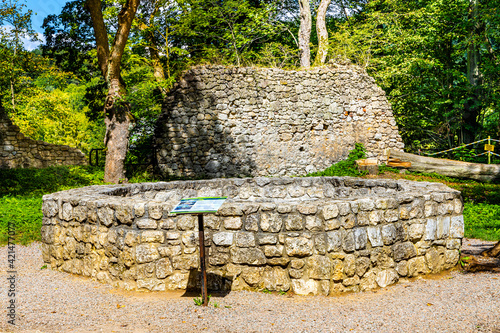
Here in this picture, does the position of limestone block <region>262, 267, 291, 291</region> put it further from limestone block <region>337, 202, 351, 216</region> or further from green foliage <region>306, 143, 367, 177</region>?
green foliage <region>306, 143, 367, 177</region>

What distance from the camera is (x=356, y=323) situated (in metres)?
3.71

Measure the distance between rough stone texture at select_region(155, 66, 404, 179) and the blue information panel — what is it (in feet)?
28.9

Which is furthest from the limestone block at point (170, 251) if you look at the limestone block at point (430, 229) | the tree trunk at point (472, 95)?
the tree trunk at point (472, 95)

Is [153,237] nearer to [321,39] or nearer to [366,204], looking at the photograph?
[366,204]

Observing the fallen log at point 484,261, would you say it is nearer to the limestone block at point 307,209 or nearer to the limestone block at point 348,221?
the limestone block at point 348,221

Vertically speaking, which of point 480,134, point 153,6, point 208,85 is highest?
point 153,6

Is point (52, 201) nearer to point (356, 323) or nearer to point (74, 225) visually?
point (74, 225)

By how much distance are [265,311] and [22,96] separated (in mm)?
18021

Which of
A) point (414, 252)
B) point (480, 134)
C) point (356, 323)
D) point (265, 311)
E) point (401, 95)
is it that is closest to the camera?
point (356, 323)

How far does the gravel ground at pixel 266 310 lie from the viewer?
3.65 m

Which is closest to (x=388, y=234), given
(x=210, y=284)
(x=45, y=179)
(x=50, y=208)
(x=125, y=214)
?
(x=210, y=284)

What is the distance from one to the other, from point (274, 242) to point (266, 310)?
0.73 metres

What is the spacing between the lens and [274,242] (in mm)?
4453

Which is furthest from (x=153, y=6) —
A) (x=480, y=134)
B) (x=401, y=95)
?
(x=480, y=134)
